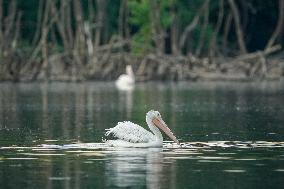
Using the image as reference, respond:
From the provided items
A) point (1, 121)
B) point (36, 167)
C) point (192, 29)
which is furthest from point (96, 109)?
point (192, 29)

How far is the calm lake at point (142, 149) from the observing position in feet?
63.4

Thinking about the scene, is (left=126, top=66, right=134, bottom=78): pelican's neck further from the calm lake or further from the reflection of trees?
the reflection of trees

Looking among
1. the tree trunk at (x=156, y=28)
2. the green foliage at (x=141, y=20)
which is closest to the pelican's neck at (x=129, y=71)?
the tree trunk at (x=156, y=28)

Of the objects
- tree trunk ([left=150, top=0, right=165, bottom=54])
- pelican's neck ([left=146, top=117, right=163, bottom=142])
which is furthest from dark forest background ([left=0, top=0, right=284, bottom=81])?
pelican's neck ([left=146, top=117, right=163, bottom=142])

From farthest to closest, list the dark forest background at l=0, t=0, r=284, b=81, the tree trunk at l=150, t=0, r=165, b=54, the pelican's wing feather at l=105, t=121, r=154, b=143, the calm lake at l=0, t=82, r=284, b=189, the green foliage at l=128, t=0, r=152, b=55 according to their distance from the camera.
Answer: the green foliage at l=128, t=0, r=152, b=55
the tree trunk at l=150, t=0, r=165, b=54
the dark forest background at l=0, t=0, r=284, b=81
the pelican's wing feather at l=105, t=121, r=154, b=143
the calm lake at l=0, t=82, r=284, b=189

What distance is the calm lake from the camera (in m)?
19.3

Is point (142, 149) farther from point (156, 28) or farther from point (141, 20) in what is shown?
point (141, 20)

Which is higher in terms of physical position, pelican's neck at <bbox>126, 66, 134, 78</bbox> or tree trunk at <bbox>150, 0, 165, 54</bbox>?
tree trunk at <bbox>150, 0, 165, 54</bbox>

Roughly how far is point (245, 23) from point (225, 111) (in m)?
44.6

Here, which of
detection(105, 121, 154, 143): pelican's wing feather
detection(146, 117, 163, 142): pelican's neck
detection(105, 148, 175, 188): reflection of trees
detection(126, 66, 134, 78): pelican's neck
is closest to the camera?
detection(105, 148, 175, 188): reflection of trees

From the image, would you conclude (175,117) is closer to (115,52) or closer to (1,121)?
(1,121)

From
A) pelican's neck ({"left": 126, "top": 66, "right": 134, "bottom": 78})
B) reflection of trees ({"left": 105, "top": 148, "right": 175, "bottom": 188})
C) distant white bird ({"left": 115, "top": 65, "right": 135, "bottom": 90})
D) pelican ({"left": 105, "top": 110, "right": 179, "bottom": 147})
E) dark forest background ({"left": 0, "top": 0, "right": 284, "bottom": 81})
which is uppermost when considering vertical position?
dark forest background ({"left": 0, "top": 0, "right": 284, "bottom": 81})

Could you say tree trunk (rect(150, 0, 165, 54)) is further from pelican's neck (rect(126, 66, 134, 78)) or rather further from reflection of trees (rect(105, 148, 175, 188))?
reflection of trees (rect(105, 148, 175, 188))

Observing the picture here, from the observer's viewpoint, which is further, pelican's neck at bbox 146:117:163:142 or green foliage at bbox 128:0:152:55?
green foliage at bbox 128:0:152:55
